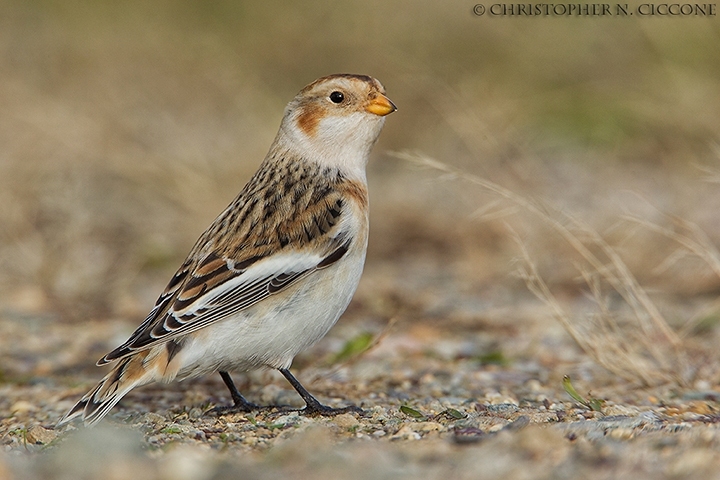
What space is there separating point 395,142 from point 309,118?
12.9 feet

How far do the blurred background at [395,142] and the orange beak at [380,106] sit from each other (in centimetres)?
27

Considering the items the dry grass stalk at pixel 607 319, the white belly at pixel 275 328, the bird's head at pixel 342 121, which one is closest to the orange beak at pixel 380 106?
the bird's head at pixel 342 121

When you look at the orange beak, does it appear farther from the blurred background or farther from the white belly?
the white belly

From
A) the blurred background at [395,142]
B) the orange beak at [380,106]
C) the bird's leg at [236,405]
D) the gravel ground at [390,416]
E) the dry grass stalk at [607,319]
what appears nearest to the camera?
the gravel ground at [390,416]

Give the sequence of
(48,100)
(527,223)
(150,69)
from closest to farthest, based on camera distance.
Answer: (527,223)
(48,100)
(150,69)

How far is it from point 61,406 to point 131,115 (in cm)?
401

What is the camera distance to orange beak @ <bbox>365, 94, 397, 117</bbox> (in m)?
4.30

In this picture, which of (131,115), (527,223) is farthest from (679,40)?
(131,115)

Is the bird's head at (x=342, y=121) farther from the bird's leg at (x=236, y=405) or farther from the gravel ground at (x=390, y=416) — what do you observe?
the bird's leg at (x=236, y=405)

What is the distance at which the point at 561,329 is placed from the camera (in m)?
5.23

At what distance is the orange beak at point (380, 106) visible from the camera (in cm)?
430

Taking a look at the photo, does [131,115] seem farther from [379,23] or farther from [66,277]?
[379,23]

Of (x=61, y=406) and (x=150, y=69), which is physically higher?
(x=150, y=69)

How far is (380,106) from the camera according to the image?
4312mm
